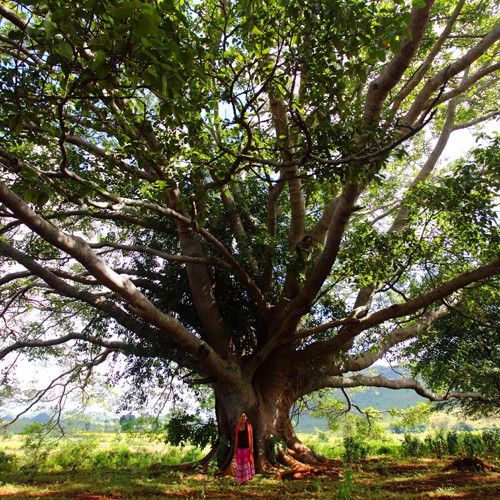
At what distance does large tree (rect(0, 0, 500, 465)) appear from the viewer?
3.63 m

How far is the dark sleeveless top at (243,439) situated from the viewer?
21.6 feet

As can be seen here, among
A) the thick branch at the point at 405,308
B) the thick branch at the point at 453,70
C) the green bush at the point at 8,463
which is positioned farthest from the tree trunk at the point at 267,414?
the thick branch at the point at 453,70

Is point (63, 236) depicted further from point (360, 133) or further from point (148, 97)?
point (148, 97)

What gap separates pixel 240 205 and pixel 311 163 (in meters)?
4.59

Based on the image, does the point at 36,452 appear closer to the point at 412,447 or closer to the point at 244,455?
the point at 244,455

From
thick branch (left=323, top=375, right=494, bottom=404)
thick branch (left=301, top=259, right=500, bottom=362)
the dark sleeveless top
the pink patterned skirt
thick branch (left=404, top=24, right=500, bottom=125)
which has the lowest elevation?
the pink patterned skirt

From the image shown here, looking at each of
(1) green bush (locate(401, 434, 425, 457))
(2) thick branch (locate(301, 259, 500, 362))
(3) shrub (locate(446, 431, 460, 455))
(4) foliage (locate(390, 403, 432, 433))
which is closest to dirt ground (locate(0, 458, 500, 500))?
(2) thick branch (locate(301, 259, 500, 362))

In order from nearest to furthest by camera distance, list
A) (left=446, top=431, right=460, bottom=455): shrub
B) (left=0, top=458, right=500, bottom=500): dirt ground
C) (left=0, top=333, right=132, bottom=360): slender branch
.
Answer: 1. (left=0, top=458, right=500, bottom=500): dirt ground
2. (left=0, top=333, right=132, bottom=360): slender branch
3. (left=446, top=431, right=460, bottom=455): shrub

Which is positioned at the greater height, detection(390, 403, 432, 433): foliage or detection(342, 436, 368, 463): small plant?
detection(390, 403, 432, 433): foliage

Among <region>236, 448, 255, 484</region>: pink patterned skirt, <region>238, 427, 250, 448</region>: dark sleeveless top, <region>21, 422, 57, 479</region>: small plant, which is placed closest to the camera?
<region>236, 448, 255, 484</region>: pink patterned skirt

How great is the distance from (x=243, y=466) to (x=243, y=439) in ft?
1.32

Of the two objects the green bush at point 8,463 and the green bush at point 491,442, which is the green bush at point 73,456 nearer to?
the green bush at point 8,463

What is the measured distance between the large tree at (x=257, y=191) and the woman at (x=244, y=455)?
4.04 ft

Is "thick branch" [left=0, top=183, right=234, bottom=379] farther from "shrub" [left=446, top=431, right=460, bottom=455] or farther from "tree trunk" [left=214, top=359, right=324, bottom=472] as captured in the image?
"shrub" [left=446, top=431, right=460, bottom=455]
